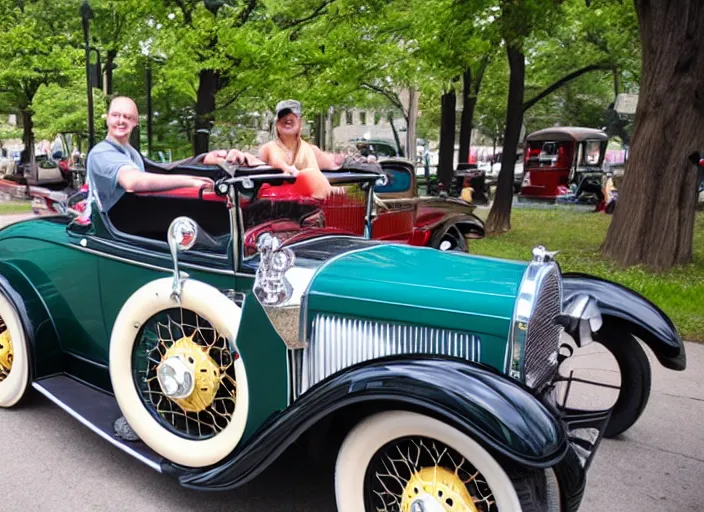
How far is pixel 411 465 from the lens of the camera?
8.11 feet

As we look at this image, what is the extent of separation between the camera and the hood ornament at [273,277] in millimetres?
2646

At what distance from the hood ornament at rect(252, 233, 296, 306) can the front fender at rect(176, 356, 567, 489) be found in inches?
15.8

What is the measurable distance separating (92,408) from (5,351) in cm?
107

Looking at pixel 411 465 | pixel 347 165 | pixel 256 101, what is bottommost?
pixel 411 465

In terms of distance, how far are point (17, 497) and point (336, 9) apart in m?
11.0

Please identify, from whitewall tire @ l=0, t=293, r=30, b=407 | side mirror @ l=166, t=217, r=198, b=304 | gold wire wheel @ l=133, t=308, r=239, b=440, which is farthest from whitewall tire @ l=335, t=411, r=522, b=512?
whitewall tire @ l=0, t=293, r=30, b=407

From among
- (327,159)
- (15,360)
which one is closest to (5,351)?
(15,360)

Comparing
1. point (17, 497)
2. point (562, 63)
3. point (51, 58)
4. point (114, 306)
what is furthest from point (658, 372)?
point (562, 63)

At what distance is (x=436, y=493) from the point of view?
7.82 ft

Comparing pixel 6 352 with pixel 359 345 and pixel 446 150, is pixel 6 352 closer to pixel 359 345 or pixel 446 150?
pixel 359 345

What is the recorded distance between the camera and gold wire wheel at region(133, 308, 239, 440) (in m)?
3.02

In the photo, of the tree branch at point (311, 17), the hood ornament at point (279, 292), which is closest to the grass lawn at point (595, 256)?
the hood ornament at point (279, 292)

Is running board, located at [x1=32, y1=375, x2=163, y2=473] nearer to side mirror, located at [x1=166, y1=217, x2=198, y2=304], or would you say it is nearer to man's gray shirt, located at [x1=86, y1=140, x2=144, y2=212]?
side mirror, located at [x1=166, y1=217, x2=198, y2=304]

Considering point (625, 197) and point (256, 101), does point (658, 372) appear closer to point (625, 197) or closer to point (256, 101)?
point (625, 197)
